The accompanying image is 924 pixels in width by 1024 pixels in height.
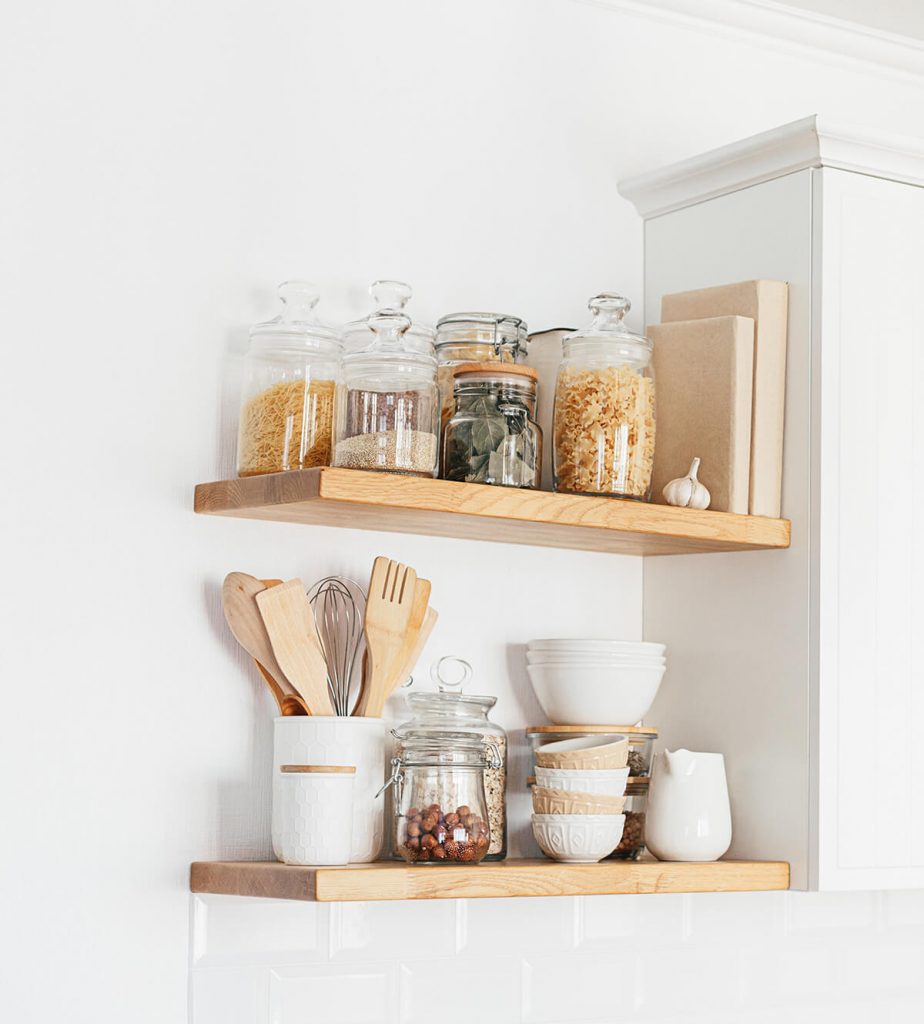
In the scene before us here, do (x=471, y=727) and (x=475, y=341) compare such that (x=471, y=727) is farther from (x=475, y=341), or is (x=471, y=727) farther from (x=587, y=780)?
(x=475, y=341)

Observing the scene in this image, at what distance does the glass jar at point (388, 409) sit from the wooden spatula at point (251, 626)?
186mm

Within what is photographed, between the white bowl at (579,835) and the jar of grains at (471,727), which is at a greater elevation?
the jar of grains at (471,727)

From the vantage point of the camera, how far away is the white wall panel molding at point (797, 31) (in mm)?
2176

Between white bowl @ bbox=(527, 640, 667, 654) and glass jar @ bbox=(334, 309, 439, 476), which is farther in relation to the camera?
white bowl @ bbox=(527, 640, 667, 654)

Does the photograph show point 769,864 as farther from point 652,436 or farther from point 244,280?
point 244,280

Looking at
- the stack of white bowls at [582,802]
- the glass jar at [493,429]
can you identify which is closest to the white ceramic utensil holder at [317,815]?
the stack of white bowls at [582,802]

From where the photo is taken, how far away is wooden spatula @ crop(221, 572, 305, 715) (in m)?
1.67

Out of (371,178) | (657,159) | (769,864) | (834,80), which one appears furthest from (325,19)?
(769,864)

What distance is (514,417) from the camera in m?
1.72

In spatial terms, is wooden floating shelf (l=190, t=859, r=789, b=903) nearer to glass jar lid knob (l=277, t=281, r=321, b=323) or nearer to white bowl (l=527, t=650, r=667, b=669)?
white bowl (l=527, t=650, r=667, b=669)

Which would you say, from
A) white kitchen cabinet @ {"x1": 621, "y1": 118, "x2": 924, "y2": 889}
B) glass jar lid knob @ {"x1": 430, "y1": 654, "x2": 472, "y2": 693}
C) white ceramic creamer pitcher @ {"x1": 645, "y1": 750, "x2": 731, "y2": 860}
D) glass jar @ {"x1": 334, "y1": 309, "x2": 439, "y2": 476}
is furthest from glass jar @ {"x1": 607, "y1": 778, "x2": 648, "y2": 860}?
glass jar @ {"x1": 334, "y1": 309, "x2": 439, "y2": 476}

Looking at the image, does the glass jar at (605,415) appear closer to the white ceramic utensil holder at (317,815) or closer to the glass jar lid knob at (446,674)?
the glass jar lid knob at (446,674)

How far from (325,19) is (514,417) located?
1.93ft

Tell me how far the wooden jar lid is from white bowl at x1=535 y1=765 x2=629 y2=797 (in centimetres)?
46
